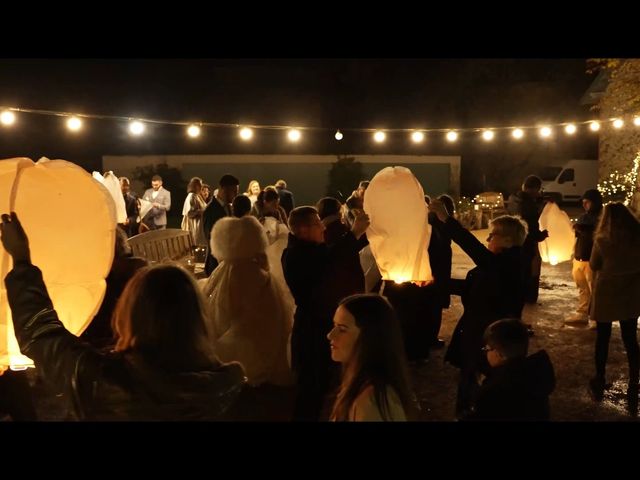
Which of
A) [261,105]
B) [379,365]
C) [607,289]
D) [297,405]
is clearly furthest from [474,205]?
[379,365]

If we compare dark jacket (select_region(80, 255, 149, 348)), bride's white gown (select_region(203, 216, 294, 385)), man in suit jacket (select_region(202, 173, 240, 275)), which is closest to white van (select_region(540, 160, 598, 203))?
man in suit jacket (select_region(202, 173, 240, 275))

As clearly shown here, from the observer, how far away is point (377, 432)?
226cm

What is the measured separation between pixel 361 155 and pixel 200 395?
973 inches

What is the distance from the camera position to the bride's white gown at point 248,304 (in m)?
4.59

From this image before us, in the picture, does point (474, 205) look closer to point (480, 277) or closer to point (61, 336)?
point (480, 277)

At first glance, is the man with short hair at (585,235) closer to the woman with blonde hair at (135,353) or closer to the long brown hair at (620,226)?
the long brown hair at (620,226)

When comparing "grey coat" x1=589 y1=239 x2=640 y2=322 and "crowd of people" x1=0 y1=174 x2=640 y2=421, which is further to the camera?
"grey coat" x1=589 y1=239 x2=640 y2=322

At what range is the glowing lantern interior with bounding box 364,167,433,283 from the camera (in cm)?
461

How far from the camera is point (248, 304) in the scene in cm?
481

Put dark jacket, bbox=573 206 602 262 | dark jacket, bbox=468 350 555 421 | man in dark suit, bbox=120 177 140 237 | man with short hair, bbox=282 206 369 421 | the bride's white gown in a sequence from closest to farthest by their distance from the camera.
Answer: dark jacket, bbox=468 350 555 421 < man with short hair, bbox=282 206 369 421 < the bride's white gown < dark jacket, bbox=573 206 602 262 < man in dark suit, bbox=120 177 140 237

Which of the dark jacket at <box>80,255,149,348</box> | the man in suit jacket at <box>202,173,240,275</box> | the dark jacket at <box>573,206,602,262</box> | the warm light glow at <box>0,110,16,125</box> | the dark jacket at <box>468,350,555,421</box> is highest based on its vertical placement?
the warm light glow at <box>0,110,16,125</box>

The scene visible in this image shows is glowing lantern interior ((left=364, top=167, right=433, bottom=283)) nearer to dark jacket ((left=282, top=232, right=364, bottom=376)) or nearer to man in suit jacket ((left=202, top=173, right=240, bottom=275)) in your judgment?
dark jacket ((left=282, top=232, right=364, bottom=376))

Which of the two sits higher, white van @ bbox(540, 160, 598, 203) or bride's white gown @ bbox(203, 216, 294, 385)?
white van @ bbox(540, 160, 598, 203)

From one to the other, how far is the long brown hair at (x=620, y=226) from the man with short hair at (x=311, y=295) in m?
2.37
